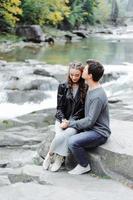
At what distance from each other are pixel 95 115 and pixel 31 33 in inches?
1338

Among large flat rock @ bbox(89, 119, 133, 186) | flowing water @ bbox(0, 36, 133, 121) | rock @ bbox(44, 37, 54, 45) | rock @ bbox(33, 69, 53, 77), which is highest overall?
large flat rock @ bbox(89, 119, 133, 186)

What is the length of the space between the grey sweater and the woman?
0.56 ft

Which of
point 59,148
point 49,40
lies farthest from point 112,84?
point 49,40

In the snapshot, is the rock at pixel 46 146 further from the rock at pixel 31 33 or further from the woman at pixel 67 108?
the rock at pixel 31 33

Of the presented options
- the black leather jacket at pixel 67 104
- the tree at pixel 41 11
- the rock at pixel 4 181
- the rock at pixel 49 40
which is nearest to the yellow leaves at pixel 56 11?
the tree at pixel 41 11

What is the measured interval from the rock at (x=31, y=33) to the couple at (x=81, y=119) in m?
32.5

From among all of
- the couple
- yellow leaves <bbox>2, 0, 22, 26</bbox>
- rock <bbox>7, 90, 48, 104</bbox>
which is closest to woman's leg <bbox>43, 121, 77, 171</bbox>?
the couple

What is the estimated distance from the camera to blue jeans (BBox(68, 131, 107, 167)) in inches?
238

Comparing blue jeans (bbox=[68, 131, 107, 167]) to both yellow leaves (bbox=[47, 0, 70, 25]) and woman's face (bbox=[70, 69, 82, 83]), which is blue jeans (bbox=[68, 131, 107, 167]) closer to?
woman's face (bbox=[70, 69, 82, 83])

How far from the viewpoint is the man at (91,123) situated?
6.05m

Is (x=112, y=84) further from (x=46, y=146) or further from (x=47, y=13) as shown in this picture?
(x=47, y=13)

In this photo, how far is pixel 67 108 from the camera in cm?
651

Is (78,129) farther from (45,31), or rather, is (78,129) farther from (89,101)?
(45,31)

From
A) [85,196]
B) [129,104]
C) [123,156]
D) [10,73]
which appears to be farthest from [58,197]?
[10,73]
